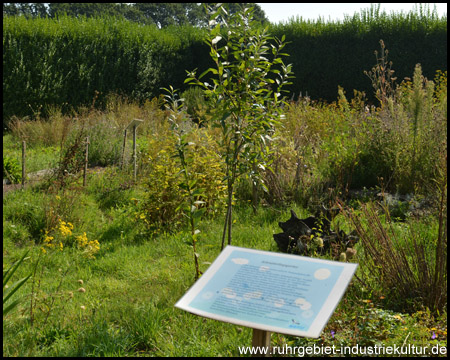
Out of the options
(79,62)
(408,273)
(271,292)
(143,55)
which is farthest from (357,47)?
(271,292)

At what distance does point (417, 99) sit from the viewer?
559cm

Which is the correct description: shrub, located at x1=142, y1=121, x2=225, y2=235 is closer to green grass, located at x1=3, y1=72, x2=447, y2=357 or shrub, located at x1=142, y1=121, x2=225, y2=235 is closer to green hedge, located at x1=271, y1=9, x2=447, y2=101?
green grass, located at x1=3, y1=72, x2=447, y2=357

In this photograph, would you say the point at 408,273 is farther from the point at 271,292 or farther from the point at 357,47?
the point at 357,47

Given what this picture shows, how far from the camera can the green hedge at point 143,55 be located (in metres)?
12.5

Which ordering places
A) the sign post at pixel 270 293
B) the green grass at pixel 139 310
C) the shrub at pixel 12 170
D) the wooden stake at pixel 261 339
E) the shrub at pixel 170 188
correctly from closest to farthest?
1. the sign post at pixel 270 293
2. the wooden stake at pixel 261 339
3. the green grass at pixel 139 310
4. the shrub at pixel 170 188
5. the shrub at pixel 12 170

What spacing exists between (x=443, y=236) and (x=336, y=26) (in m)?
13.1

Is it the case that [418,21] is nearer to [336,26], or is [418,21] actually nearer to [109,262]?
[336,26]

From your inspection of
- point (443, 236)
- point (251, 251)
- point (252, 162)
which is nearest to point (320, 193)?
point (252, 162)

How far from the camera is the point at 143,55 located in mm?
15297

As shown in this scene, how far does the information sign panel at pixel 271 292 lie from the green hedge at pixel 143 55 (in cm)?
1117

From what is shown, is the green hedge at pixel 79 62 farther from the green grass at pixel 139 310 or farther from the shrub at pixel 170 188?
the green grass at pixel 139 310

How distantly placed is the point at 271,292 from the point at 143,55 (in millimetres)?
14022

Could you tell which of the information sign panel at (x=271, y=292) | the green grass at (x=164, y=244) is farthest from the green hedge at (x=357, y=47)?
the information sign panel at (x=271, y=292)

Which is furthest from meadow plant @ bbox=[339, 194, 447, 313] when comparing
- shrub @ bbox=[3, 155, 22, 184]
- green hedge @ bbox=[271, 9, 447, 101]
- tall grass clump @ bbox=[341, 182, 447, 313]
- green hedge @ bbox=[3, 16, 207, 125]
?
green hedge @ bbox=[271, 9, 447, 101]
